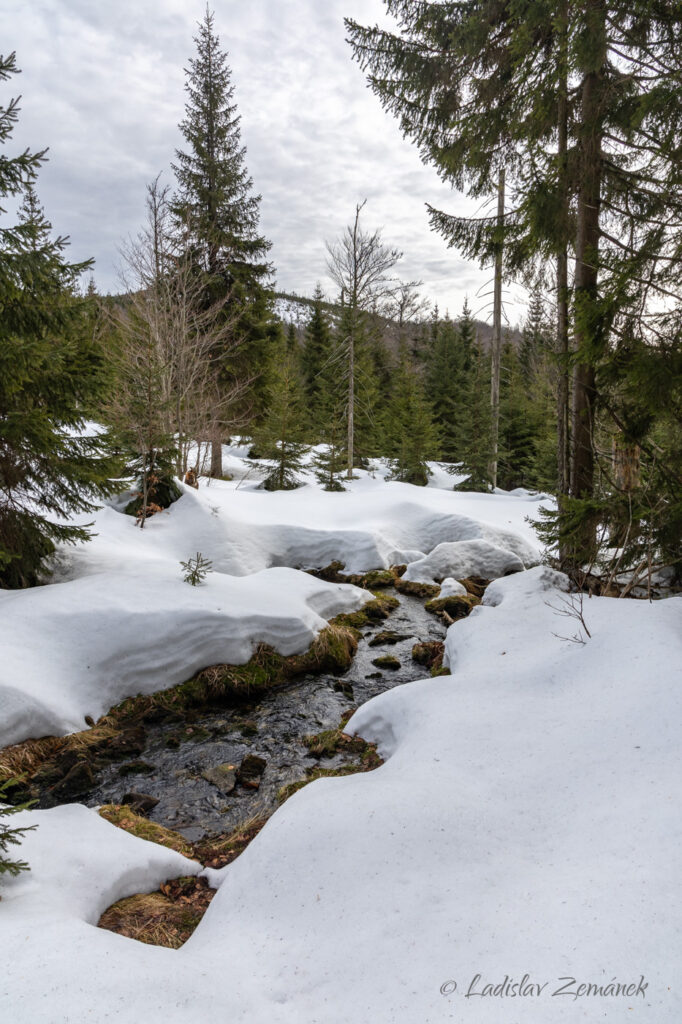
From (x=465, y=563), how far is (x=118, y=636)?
296 inches

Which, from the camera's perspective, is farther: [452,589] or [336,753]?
[452,589]

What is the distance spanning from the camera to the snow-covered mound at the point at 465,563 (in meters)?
11.0

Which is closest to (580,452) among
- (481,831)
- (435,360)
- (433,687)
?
(433,687)

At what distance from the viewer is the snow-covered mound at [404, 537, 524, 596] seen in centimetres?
1098

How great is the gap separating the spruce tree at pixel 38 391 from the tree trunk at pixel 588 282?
6143 mm

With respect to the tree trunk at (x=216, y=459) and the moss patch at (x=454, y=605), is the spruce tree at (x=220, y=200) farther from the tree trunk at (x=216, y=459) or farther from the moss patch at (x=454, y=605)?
the moss patch at (x=454, y=605)

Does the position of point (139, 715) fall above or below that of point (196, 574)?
below

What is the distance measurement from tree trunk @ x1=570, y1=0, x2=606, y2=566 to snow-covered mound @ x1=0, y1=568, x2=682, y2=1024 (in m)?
3.03

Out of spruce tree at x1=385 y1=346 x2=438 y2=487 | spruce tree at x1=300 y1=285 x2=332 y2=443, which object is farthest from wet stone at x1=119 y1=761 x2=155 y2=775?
spruce tree at x1=300 y1=285 x2=332 y2=443

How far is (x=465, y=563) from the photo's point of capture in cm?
1123

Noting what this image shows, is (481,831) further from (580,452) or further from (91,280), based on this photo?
(91,280)

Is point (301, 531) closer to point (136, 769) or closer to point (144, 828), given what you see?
point (136, 769)

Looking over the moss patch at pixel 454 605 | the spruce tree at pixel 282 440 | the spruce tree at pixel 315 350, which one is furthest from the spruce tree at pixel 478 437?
the moss patch at pixel 454 605

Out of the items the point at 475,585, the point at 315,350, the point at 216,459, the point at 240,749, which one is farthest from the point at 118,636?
the point at 315,350
